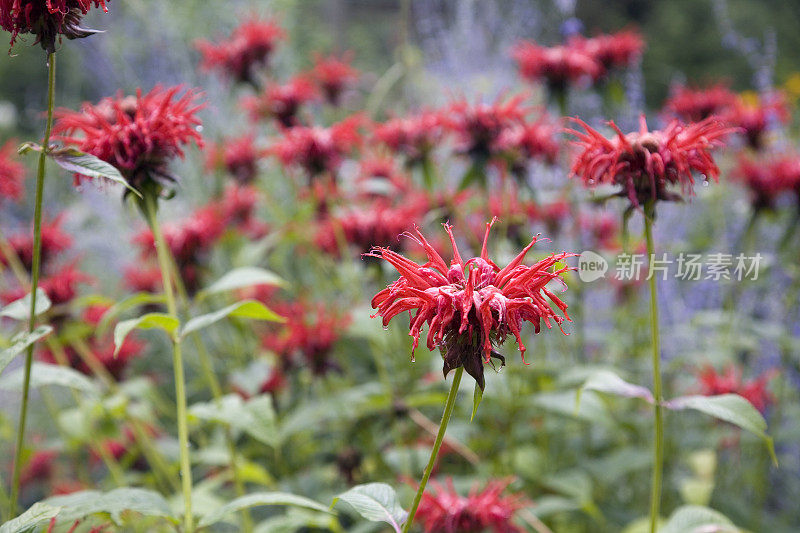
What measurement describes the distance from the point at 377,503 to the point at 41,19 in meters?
0.44

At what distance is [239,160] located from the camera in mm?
1484

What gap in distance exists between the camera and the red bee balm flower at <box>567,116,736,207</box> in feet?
2.05

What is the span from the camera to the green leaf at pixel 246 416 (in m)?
0.66

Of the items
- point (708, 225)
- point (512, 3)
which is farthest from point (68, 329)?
point (512, 3)

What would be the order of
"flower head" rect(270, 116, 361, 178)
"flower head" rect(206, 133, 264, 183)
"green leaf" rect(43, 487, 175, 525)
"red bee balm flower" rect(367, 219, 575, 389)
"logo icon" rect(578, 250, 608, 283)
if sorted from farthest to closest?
1. "flower head" rect(206, 133, 264, 183)
2. "flower head" rect(270, 116, 361, 178)
3. "logo icon" rect(578, 250, 608, 283)
4. "green leaf" rect(43, 487, 175, 525)
5. "red bee balm flower" rect(367, 219, 575, 389)

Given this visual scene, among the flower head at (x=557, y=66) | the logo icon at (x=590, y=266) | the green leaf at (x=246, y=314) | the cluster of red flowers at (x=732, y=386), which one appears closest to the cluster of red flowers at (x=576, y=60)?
the flower head at (x=557, y=66)

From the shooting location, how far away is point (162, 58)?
85.2 inches

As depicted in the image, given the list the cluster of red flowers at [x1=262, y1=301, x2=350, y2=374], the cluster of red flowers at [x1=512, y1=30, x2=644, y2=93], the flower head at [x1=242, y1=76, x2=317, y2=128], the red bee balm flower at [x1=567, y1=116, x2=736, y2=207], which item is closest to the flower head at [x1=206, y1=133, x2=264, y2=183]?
the flower head at [x1=242, y1=76, x2=317, y2=128]

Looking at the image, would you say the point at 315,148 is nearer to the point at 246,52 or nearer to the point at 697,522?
the point at 246,52

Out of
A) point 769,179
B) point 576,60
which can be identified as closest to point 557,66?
point 576,60

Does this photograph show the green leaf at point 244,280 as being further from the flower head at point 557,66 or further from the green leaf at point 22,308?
the flower head at point 557,66

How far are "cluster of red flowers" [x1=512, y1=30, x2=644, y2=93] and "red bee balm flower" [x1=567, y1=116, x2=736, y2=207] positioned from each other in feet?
1.89

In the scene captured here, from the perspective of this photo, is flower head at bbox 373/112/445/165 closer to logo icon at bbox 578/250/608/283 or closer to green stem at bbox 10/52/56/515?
logo icon at bbox 578/250/608/283

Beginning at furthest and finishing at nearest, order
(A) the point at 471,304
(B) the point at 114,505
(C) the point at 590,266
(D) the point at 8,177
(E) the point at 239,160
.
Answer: (E) the point at 239,160, (D) the point at 8,177, (C) the point at 590,266, (B) the point at 114,505, (A) the point at 471,304
